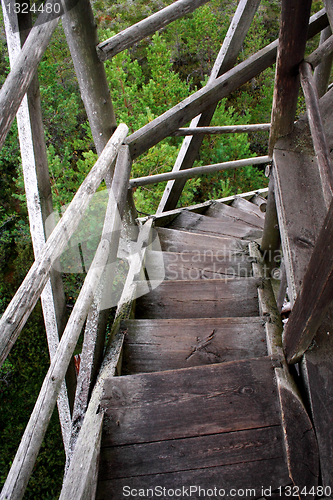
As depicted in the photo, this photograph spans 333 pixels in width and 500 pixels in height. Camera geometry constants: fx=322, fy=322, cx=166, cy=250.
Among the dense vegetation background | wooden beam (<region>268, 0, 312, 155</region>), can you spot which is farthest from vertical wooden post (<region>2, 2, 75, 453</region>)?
the dense vegetation background

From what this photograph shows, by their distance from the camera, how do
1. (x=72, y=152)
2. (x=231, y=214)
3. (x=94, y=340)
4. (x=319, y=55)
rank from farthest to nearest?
(x=72, y=152) < (x=231, y=214) < (x=319, y=55) < (x=94, y=340)

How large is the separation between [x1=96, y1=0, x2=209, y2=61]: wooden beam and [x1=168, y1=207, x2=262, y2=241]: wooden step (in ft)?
7.23

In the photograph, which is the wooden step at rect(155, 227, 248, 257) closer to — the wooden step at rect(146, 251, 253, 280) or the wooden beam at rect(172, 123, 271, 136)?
the wooden step at rect(146, 251, 253, 280)

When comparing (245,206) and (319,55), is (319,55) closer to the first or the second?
(319,55)

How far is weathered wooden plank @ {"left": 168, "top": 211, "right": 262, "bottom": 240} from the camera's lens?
3.79 meters

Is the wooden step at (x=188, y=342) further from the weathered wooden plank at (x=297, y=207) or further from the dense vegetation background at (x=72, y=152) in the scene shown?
the dense vegetation background at (x=72, y=152)

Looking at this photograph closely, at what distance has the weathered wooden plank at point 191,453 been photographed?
4.14 ft

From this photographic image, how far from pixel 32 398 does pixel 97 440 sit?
17.7ft

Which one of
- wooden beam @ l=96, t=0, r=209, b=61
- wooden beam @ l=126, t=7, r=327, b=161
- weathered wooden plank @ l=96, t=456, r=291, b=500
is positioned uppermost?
wooden beam @ l=96, t=0, r=209, b=61

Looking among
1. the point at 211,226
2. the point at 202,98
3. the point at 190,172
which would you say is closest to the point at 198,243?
the point at 211,226

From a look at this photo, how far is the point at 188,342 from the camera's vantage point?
1.80 m

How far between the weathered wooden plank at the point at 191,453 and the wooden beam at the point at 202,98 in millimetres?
2112

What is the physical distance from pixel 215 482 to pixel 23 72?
73.2 inches

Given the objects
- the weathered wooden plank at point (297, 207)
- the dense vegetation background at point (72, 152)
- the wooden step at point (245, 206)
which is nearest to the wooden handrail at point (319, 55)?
the weathered wooden plank at point (297, 207)
